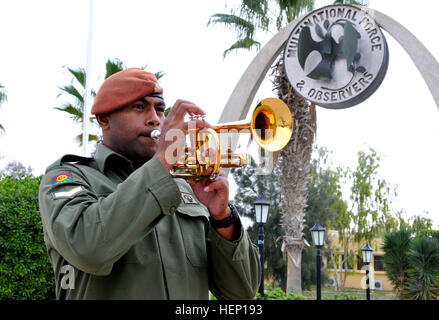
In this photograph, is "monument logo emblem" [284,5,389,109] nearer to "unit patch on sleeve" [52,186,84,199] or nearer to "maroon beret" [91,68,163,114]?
"maroon beret" [91,68,163,114]

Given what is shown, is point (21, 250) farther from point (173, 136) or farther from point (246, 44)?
point (246, 44)

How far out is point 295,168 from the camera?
46.5 ft

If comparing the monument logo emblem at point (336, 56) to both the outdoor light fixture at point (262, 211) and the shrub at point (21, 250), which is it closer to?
the outdoor light fixture at point (262, 211)

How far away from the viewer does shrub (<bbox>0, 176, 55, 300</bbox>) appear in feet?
22.7

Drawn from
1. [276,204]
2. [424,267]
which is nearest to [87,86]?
[424,267]

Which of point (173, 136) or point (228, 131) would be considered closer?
point (173, 136)

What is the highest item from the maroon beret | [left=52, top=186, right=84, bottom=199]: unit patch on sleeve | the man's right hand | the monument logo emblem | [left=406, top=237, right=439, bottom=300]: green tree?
the monument logo emblem

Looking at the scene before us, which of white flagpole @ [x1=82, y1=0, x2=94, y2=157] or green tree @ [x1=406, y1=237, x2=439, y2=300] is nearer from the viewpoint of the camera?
white flagpole @ [x1=82, y1=0, x2=94, y2=157]

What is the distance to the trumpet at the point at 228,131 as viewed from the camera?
1785mm

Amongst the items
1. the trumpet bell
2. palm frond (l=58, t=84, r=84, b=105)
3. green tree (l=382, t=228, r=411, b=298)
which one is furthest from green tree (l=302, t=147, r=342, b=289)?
the trumpet bell

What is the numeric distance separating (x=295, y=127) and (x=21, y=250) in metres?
8.69

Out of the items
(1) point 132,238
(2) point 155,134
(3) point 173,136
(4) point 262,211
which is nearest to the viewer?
(1) point 132,238

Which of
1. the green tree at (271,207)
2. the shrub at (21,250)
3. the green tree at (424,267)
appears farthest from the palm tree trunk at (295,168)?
the green tree at (271,207)

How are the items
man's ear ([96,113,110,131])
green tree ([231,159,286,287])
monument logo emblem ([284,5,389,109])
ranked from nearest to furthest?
man's ear ([96,113,110,131]) < monument logo emblem ([284,5,389,109]) < green tree ([231,159,286,287])
